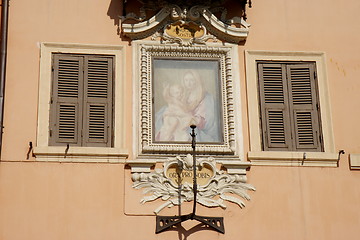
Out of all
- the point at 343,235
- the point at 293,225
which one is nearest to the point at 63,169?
the point at 293,225

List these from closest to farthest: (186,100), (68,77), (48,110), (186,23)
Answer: (48,110), (68,77), (186,100), (186,23)

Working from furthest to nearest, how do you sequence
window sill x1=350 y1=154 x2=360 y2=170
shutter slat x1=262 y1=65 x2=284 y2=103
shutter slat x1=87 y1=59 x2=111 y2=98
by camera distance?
shutter slat x1=262 y1=65 x2=284 y2=103
shutter slat x1=87 y1=59 x2=111 y2=98
window sill x1=350 y1=154 x2=360 y2=170

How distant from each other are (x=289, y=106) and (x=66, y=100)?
3616mm

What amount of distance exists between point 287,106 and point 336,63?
3.79 feet

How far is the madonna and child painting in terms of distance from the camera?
12.6 meters

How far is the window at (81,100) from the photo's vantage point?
1235 centimetres

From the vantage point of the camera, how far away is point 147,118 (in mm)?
12492

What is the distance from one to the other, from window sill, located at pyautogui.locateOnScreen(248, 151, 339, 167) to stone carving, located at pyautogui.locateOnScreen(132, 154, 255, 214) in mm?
393

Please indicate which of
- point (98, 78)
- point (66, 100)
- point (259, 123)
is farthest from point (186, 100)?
point (66, 100)

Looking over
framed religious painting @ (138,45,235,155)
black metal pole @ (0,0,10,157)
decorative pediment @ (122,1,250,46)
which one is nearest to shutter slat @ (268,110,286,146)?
framed religious painting @ (138,45,235,155)

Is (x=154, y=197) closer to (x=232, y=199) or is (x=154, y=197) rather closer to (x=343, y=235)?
(x=232, y=199)

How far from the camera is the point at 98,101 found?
12.6 metres

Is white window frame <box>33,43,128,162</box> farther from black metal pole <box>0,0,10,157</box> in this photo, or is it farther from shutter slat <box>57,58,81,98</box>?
black metal pole <box>0,0,10,157</box>

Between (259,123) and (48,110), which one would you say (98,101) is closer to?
(48,110)
